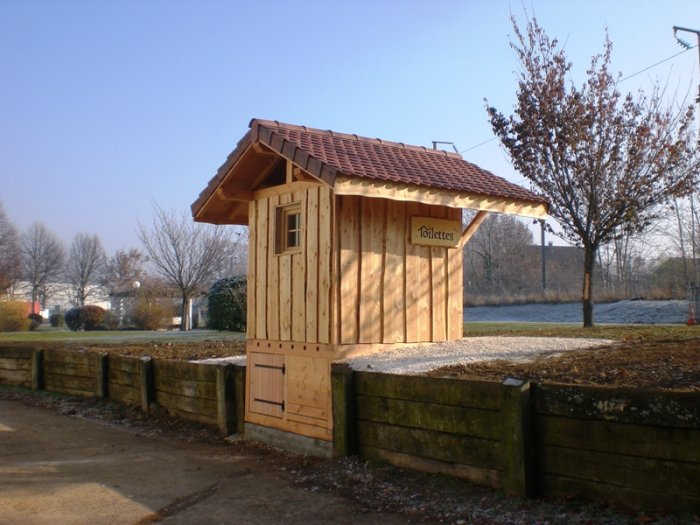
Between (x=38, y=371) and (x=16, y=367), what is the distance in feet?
4.23

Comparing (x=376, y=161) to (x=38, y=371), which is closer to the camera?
(x=376, y=161)

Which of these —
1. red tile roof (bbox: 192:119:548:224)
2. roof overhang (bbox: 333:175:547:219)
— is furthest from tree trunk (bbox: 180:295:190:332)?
roof overhang (bbox: 333:175:547:219)

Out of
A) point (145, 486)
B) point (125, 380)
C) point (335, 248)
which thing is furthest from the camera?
point (125, 380)

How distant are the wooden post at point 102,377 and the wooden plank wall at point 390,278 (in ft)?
23.5

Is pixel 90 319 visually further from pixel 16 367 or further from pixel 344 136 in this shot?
pixel 344 136

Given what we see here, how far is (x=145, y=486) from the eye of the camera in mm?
8109

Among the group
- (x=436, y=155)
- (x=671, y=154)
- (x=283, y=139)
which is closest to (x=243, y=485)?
(x=283, y=139)

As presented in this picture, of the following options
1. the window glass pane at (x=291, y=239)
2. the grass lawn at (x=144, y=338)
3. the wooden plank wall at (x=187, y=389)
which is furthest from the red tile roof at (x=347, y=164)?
the grass lawn at (x=144, y=338)

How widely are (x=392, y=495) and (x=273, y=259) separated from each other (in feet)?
14.0

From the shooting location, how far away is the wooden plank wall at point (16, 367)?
17203mm

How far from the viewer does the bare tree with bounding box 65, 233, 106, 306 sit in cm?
8806

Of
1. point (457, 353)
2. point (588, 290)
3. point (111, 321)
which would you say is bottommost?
point (111, 321)

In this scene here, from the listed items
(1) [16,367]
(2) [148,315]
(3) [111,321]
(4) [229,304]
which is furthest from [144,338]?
(3) [111,321]

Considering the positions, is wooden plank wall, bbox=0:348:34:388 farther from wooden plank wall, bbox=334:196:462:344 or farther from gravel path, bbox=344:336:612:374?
gravel path, bbox=344:336:612:374
